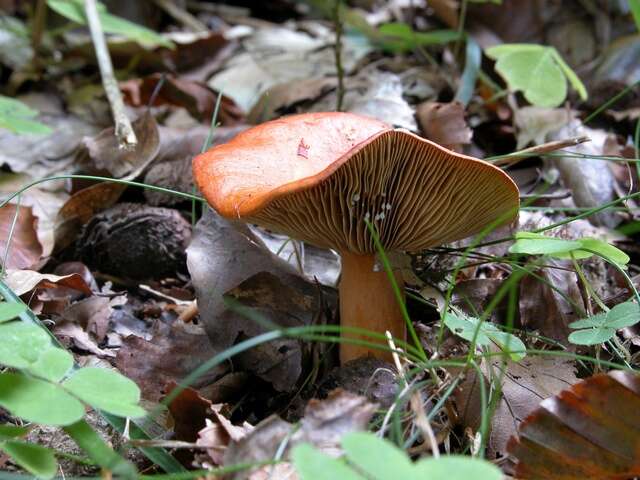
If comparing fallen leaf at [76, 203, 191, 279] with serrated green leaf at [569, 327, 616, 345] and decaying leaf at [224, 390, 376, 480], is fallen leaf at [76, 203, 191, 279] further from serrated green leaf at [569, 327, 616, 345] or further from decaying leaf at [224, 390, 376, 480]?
serrated green leaf at [569, 327, 616, 345]

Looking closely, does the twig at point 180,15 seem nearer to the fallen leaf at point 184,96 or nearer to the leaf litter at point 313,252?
the leaf litter at point 313,252

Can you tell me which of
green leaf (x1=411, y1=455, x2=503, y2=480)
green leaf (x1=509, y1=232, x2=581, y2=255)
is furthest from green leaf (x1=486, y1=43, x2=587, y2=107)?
green leaf (x1=411, y1=455, x2=503, y2=480)

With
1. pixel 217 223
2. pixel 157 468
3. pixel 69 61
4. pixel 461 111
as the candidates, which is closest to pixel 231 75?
pixel 69 61

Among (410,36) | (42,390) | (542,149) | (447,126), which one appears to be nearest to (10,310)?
(42,390)

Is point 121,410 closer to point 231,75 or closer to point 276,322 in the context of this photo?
point 276,322

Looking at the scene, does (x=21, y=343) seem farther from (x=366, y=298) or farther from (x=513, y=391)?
(x=513, y=391)

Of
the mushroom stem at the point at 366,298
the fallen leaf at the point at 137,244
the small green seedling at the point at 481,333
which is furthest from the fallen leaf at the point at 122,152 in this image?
the small green seedling at the point at 481,333
